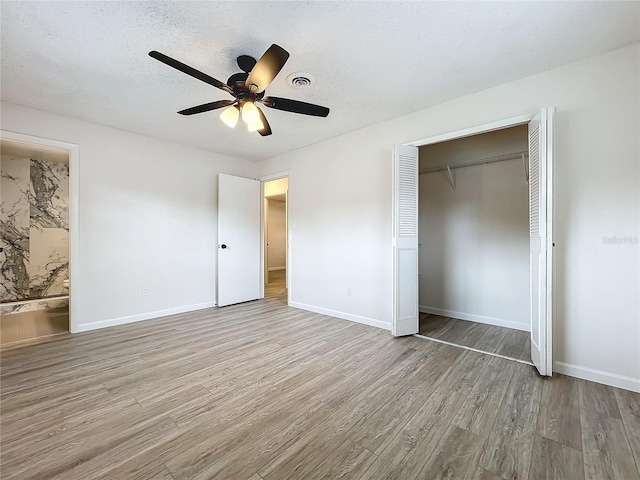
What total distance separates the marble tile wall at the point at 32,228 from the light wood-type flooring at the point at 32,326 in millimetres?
740

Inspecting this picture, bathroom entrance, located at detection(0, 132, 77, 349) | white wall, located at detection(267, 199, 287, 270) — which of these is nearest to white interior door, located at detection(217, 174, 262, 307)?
bathroom entrance, located at detection(0, 132, 77, 349)

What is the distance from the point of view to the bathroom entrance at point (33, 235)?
4.57m

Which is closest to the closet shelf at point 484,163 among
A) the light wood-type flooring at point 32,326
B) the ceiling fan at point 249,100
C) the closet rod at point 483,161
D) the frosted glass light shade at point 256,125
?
the closet rod at point 483,161

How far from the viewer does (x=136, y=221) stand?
3.83 meters

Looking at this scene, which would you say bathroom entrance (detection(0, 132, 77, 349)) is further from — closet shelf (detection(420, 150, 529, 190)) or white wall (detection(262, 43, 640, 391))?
white wall (detection(262, 43, 640, 391))

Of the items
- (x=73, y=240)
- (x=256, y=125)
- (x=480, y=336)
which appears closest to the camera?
(x=256, y=125)

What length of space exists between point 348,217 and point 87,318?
11.7 feet

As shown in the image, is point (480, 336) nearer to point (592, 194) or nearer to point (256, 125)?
point (592, 194)

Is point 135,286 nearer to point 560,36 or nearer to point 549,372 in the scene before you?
point 549,372

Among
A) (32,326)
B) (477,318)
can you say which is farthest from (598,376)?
(32,326)

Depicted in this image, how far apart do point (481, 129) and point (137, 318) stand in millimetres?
4802

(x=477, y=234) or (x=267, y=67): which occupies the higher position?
(x=267, y=67)

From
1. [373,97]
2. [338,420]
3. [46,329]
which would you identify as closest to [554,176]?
[373,97]

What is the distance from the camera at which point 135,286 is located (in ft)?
12.5
